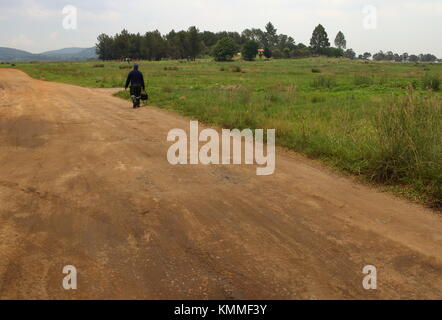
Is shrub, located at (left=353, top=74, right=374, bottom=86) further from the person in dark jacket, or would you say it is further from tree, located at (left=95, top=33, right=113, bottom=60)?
tree, located at (left=95, top=33, right=113, bottom=60)

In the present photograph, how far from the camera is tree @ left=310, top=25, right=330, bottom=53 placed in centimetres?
14388

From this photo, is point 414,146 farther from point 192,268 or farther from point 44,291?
point 44,291

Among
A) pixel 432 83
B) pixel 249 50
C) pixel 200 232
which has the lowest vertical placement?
pixel 200 232

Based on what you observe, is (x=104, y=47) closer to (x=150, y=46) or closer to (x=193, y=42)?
(x=150, y=46)

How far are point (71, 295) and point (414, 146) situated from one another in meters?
5.67

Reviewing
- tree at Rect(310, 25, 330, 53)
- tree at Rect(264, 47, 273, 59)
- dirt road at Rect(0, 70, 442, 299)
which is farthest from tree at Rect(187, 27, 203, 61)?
dirt road at Rect(0, 70, 442, 299)

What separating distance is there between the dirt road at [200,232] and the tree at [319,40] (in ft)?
491

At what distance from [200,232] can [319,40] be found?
153748mm

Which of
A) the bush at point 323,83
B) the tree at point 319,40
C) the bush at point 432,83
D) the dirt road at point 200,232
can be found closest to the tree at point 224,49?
the tree at point 319,40

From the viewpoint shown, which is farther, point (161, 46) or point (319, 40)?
point (319, 40)

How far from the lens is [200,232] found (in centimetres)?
420

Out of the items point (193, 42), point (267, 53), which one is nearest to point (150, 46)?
point (193, 42)

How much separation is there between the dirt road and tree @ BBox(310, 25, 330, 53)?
150 meters

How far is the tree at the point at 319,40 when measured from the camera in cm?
14388
